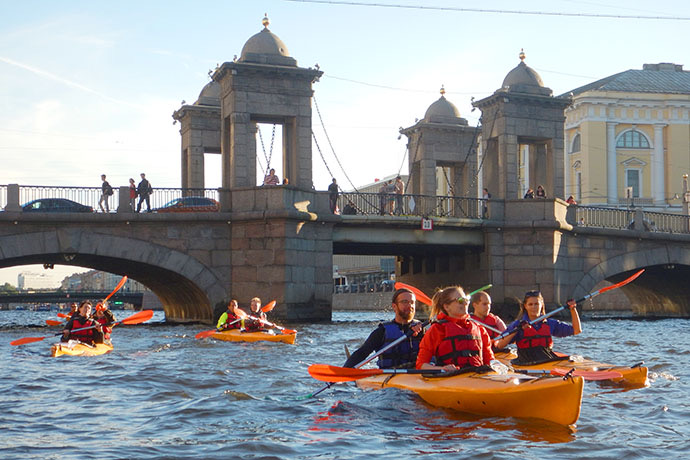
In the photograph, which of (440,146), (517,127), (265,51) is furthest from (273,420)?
(440,146)

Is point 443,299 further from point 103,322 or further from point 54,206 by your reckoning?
point 54,206

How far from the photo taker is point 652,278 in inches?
1900

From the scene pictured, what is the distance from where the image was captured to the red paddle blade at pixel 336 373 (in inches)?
474

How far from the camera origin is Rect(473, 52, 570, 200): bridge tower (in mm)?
37281

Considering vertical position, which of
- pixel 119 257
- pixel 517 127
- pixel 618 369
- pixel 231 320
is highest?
pixel 517 127

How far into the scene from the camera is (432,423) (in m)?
10.6

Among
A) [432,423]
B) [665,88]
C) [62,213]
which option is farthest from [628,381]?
[665,88]

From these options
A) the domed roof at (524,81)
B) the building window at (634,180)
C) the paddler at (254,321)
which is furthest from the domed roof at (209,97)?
the building window at (634,180)

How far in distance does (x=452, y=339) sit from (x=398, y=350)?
1546mm

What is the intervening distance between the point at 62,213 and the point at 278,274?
7068 mm

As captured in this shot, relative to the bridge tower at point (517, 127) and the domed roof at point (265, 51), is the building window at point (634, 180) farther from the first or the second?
the domed roof at point (265, 51)

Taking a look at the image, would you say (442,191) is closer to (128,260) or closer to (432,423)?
(128,260)

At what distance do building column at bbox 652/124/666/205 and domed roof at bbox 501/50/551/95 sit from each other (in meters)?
33.0

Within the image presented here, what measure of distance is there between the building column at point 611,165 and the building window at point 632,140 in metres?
1.00
